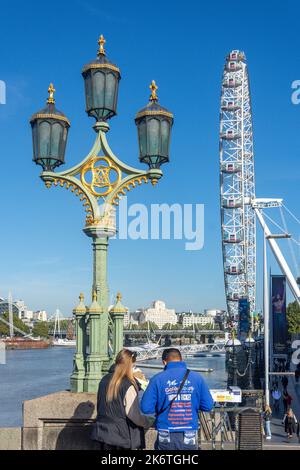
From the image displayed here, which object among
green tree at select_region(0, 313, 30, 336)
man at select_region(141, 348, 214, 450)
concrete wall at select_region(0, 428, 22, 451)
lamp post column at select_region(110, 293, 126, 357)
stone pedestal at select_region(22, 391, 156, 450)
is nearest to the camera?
man at select_region(141, 348, 214, 450)

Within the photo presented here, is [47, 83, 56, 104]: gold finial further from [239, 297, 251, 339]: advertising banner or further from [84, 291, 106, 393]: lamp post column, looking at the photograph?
[239, 297, 251, 339]: advertising banner

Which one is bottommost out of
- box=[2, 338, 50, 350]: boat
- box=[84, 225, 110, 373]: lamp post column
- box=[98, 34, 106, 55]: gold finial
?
box=[2, 338, 50, 350]: boat

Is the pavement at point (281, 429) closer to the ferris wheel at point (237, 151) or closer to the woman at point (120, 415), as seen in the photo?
the woman at point (120, 415)

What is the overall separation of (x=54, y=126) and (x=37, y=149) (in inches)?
16.6

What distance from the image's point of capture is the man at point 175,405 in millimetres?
4938

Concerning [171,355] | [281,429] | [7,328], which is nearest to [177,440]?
[171,355]

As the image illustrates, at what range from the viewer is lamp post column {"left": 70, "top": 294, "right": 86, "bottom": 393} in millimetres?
7730

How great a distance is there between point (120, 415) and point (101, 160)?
4.35 meters

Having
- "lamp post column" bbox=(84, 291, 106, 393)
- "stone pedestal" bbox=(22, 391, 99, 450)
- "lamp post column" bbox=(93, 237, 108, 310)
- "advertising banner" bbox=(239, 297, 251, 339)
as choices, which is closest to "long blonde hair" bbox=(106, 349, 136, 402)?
"stone pedestal" bbox=(22, 391, 99, 450)

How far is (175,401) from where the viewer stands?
4938 mm

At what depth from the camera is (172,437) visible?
195 inches

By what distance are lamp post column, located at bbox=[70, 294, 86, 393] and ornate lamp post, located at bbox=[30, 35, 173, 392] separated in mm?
14

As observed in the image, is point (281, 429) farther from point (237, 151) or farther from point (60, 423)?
point (237, 151)

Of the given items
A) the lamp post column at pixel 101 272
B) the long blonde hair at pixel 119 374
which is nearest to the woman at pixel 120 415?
the long blonde hair at pixel 119 374
